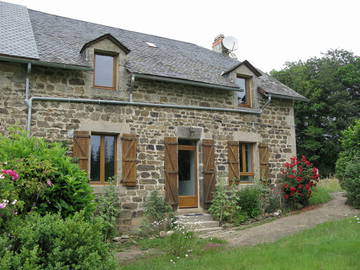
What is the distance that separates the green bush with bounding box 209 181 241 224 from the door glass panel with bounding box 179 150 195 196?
798mm

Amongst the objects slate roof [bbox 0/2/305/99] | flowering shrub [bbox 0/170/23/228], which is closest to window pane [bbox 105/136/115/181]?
slate roof [bbox 0/2/305/99]

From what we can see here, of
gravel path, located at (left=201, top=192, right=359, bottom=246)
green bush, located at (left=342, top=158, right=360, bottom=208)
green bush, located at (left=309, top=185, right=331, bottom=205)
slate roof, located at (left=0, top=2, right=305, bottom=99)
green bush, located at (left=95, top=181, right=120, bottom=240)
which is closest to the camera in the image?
gravel path, located at (left=201, top=192, right=359, bottom=246)

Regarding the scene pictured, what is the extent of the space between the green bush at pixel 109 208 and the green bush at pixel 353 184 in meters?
6.99

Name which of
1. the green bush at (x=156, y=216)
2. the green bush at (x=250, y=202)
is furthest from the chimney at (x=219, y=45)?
the green bush at (x=156, y=216)

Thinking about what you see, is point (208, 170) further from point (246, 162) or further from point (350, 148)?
point (350, 148)

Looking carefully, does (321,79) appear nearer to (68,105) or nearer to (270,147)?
(270,147)

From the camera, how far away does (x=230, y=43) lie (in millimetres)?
14945

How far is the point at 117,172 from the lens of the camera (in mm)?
8938

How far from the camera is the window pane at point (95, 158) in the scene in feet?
29.0

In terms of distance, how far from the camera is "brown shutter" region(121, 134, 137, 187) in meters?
8.89

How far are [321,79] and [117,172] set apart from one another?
22727mm

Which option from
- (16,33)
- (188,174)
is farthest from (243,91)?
(16,33)

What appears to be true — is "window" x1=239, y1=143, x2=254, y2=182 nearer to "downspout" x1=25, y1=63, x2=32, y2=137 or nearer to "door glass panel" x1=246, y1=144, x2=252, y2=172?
"door glass panel" x1=246, y1=144, x2=252, y2=172

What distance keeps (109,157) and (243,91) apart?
5.07m
